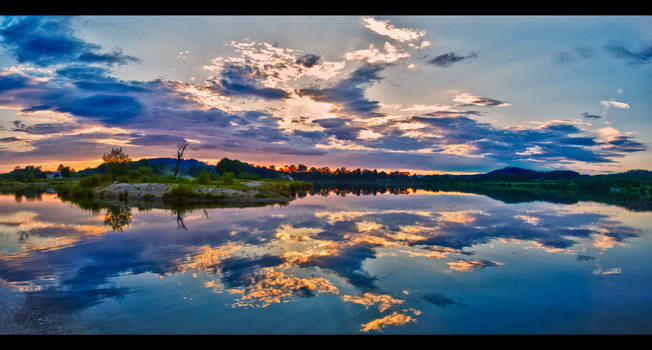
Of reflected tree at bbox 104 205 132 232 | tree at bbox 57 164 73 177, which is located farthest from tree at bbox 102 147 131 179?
tree at bbox 57 164 73 177

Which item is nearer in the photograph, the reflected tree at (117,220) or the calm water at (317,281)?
the calm water at (317,281)

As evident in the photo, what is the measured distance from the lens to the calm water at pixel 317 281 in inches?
345

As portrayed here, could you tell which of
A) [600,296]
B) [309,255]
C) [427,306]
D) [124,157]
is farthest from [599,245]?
[124,157]

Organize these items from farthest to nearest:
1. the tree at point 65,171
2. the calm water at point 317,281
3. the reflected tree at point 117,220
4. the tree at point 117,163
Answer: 1. the tree at point 65,171
2. the tree at point 117,163
3. the reflected tree at point 117,220
4. the calm water at point 317,281

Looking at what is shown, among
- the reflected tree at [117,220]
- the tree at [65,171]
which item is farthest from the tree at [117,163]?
the tree at [65,171]

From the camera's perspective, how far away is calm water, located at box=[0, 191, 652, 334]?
8.77m

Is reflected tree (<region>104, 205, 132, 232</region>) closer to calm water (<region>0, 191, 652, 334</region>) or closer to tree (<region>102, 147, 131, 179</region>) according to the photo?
calm water (<region>0, 191, 652, 334</region>)

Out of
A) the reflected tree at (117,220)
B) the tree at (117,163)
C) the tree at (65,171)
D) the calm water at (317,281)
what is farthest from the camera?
the tree at (65,171)

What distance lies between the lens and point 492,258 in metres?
15.8

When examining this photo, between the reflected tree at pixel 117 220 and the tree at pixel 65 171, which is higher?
the tree at pixel 65 171

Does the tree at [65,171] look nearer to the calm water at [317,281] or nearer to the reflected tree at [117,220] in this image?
the reflected tree at [117,220]

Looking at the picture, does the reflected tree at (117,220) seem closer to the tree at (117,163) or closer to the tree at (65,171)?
the tree at (117,163)

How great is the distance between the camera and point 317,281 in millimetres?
11945
